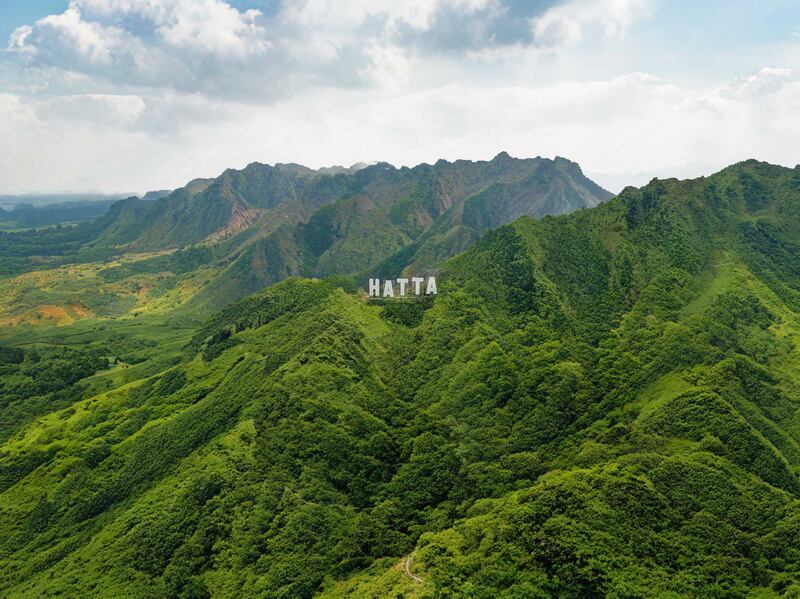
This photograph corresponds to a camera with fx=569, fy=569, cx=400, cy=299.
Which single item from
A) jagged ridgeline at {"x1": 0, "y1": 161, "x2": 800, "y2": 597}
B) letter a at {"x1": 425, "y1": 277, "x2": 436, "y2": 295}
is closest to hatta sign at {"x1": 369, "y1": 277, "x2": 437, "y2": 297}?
letter a at {"x1": 425, "y1": 277, "x2": 436, "y2": 295}

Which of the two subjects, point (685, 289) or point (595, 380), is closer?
point (595, 380)

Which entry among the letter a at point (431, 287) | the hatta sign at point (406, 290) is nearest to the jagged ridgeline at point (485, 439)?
the letter a at point (431, 287)

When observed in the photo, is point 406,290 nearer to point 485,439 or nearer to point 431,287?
point 431,287

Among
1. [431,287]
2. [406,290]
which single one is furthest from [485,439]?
[406,290]

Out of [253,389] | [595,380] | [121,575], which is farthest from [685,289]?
[121,575]

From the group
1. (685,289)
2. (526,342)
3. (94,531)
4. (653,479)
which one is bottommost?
(94,531)

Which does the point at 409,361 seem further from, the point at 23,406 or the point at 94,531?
the point at 23,406

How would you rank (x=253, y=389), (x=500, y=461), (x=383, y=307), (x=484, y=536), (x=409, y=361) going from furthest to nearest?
(x=383, y=307) → (x=409, y=361) → (x=253, y=389) → (x=500, y=461) → (x=484, y=536)

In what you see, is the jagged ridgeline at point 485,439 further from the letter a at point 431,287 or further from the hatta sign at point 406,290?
the hatta sign at point 406,290


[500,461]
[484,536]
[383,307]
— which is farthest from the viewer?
[383,307]
